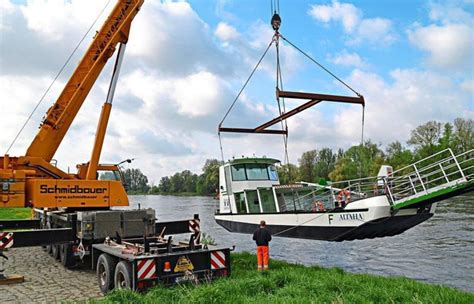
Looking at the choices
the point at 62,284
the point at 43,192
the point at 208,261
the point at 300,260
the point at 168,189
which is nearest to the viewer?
the point at 208,261

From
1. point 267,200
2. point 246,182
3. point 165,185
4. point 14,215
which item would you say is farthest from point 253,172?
point 165,185

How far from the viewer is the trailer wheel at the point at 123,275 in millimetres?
7621

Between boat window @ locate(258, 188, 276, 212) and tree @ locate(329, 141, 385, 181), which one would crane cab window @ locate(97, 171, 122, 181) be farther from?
tree @ locate(329, 141, 385, 181)

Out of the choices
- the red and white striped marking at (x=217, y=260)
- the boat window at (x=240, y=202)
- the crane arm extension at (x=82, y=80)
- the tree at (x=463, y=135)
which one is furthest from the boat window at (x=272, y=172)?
the tree at (x=463, y=135)

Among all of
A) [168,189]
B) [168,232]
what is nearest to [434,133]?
[168,232]

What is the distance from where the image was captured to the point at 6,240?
9.90 m

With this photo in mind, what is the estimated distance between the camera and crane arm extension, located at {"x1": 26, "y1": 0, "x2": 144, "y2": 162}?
1292 centimetres

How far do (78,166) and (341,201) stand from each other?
9235mm

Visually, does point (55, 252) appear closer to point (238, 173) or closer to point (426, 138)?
point (238, 173)

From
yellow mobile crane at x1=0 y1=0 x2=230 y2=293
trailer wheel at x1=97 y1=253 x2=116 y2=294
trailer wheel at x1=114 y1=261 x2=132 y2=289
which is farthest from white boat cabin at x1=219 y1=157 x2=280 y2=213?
trailer wheel at x1=114 y1=261 x2=132 y2=289

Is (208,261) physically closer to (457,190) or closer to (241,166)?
(457,190)

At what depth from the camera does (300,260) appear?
15500mm

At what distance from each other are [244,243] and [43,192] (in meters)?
11.1

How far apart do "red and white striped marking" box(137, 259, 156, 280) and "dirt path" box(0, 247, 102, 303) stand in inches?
65.7
